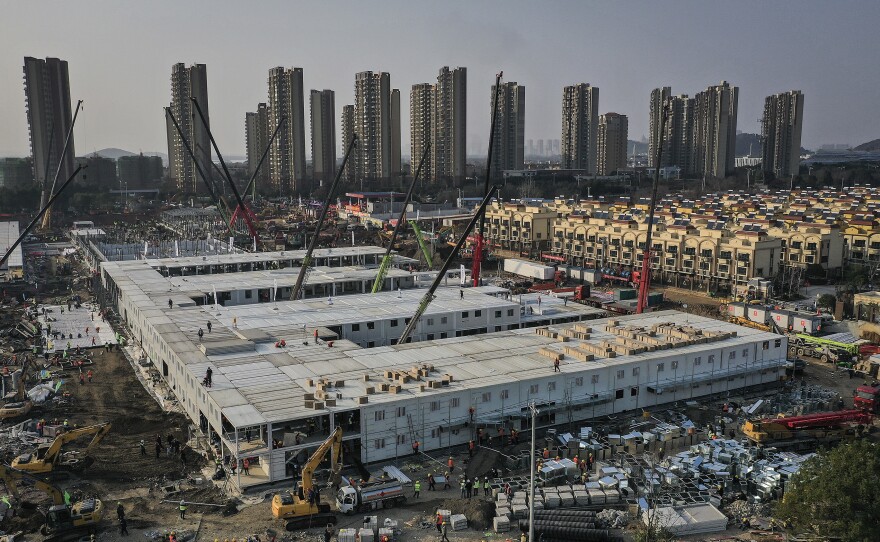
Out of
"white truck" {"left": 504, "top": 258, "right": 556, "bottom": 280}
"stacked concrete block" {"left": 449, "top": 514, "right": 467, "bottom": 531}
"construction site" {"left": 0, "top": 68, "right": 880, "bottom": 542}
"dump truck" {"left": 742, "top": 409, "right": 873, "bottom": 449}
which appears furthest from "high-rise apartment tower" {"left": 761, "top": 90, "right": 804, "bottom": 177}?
"stacked concrete block" {"left": 449, "top": 514, "right": 467, "bottom": 531}

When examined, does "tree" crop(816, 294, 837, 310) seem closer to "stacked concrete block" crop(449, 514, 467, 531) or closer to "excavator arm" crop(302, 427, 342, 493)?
"stacked concrete block" crop(449, 514, 467, 531)

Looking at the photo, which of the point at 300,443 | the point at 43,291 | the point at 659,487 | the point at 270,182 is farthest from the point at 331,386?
the point at 270,182

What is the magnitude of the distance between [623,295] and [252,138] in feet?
300

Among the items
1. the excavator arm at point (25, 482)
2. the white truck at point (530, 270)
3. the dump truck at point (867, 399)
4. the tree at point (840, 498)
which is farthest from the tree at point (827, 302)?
the excavator arm at point (25, 482)

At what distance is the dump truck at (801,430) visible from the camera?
1669 cm

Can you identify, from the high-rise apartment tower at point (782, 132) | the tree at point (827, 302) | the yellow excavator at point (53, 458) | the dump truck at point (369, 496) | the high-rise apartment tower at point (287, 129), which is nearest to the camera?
the dump truck at point (369, 496)

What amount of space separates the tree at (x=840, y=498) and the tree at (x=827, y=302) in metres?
22.1

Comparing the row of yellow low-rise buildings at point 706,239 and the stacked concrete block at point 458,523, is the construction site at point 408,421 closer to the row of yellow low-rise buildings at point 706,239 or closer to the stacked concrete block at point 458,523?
the stacked concrete block at point 458,523

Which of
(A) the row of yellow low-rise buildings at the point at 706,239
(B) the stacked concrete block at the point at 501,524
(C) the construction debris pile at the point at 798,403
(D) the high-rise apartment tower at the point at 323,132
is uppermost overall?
(D) the high-rise apartment tower at the point at 323,132

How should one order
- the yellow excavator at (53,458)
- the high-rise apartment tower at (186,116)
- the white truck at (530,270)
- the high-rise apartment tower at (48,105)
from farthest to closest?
1. the high-rise apartment tower at (186,116)
2. the high-rise apartment tower at (48,105)
3. the white truck at (530,270)
4. the yellow excavator at (53,458)

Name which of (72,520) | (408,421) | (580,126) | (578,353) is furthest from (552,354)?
(580,126)

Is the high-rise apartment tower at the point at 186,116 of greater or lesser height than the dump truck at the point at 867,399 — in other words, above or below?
above

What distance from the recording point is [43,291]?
125ft

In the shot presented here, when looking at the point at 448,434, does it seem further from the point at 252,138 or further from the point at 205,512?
the point at 252,138
